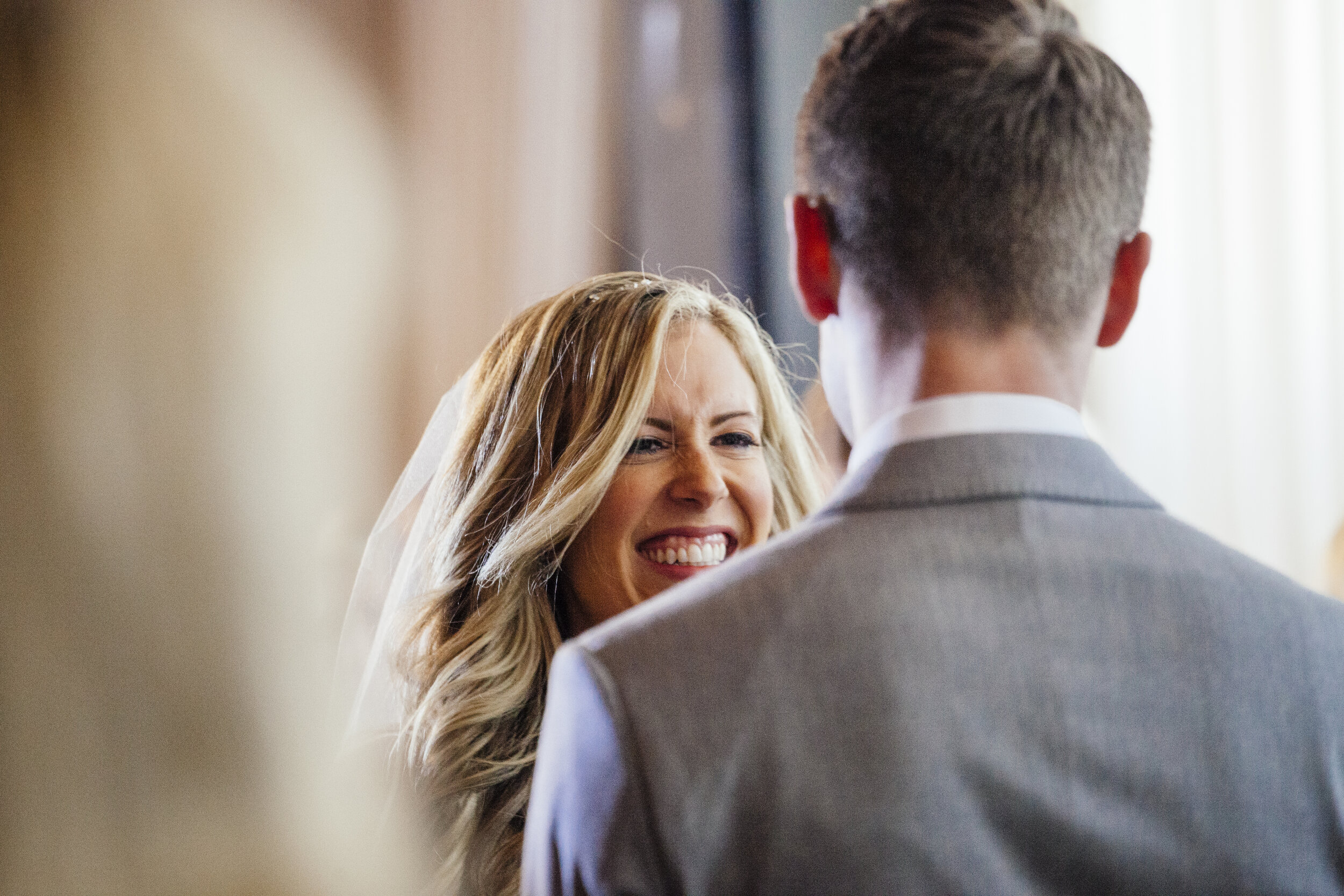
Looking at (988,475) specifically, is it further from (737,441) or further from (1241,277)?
(1241,277)

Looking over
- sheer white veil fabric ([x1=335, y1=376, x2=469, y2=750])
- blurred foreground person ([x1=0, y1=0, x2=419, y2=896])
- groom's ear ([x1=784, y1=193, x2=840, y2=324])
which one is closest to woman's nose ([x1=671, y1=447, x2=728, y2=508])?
sheer white veil fabric ([x1=335, y1=376, x2=469, y2=750])

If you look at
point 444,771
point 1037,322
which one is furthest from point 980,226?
point 444,771

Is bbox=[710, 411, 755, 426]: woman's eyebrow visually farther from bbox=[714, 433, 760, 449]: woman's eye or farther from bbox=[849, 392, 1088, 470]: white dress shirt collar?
bbox=[849, 392, 1088, 470]: white dress shirt collar

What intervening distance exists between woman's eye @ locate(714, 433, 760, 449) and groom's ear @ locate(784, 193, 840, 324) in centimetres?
69

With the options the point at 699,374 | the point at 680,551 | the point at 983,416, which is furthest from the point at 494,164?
the point at 983,416

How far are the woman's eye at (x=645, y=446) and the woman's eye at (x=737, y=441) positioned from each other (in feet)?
0.22

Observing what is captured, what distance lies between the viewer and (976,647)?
1.78 feet

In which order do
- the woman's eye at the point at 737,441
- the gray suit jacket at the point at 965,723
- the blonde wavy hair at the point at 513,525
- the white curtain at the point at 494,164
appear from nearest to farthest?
1. the gray suit jacket at the point at 965,723
2. the blonde wavy hair at the point at 513,525
3. the woman's eye at the point at 737,441
4. the white curtain at the point at 494,164

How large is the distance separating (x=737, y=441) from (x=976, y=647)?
82 cm

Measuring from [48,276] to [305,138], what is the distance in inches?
13.5

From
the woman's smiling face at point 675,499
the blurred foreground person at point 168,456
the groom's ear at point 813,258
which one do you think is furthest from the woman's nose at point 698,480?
the groom's ear at point 813,258

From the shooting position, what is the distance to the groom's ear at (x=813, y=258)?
631mm

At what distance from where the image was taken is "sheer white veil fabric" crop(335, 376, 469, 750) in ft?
4.46

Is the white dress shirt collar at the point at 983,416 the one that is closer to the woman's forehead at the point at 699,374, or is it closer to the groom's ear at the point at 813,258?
the groom's ear at the point at 813,258
